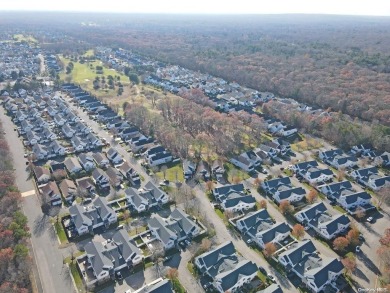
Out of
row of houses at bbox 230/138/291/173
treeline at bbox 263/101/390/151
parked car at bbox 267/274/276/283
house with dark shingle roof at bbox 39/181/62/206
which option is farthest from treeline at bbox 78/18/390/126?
house with dark shingle roof at bbox 39/181/62/206

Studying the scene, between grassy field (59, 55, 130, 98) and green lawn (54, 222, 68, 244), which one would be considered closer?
green lawn (54, 222, 68, 244)

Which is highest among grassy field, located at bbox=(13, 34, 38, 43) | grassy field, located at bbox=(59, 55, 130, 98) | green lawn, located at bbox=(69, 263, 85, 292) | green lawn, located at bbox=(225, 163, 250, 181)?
green lawn, located at bbox=(69, 263, 85, 292)

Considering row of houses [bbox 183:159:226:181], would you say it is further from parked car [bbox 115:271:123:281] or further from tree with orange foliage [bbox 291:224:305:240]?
parked car [bbox 115:271:123:281]

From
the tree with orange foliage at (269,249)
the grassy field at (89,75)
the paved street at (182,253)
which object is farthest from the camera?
the grassy field at (89,75)

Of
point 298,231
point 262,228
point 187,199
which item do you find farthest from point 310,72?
point 262,228

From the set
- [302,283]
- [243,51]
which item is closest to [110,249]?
[302,283]

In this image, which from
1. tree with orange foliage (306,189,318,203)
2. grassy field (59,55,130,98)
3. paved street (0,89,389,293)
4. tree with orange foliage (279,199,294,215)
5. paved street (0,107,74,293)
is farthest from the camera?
grassy field (59,55,130,98)

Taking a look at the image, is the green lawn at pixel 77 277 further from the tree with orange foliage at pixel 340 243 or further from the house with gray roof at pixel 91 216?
the tree with orange foliage at pixel 340 243

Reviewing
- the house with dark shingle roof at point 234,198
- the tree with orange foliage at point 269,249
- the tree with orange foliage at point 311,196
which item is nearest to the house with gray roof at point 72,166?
the house with dark shingle roof at point 234,198
